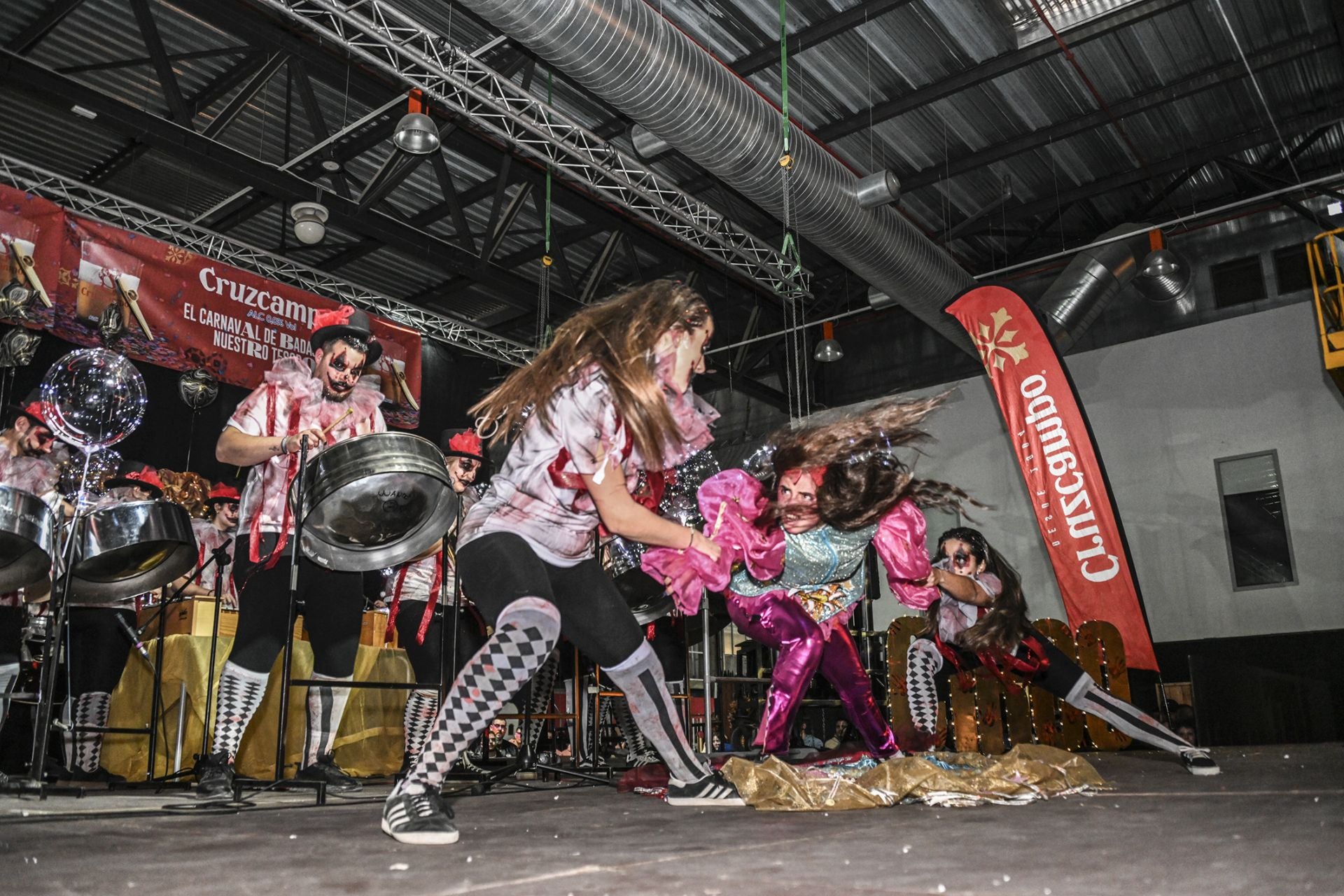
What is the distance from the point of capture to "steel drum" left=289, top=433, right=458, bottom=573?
2.96 metres

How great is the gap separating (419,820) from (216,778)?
1.42 m

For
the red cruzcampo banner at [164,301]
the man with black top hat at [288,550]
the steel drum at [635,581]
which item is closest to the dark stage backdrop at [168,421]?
the red cruzcampo banner at [164,301]

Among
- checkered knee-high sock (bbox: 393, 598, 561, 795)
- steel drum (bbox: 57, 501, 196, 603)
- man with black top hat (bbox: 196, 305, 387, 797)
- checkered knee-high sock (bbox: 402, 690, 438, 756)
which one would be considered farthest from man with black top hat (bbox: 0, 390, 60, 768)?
checkered knee-high sock (bbox: 393, 598, 561, 795)

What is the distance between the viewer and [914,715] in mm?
5438

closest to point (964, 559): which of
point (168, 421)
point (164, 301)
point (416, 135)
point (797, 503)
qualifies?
point (797, 503)

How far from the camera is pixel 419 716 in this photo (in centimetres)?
511

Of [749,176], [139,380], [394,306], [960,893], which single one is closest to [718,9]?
[749,176]

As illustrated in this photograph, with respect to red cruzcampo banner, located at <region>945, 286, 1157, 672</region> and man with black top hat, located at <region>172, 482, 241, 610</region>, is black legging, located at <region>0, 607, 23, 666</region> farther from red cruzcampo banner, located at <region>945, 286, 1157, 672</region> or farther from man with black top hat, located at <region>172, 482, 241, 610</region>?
red cruzcampo banner, located at <region>945, 286, 1157, 672</region>

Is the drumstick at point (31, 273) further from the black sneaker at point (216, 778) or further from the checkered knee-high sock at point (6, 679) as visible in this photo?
the black sneaker at point (216, 778)

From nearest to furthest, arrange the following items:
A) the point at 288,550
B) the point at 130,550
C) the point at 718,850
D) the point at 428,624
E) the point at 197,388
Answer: the point at 718,850, the point at 288,550, the point at 130,550, the point at 428,624, the point at 197,388

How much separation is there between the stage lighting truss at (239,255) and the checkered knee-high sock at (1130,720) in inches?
291

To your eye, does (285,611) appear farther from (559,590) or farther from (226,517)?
(226,517)

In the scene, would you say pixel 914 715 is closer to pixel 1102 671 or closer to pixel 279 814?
pixel 1102 671

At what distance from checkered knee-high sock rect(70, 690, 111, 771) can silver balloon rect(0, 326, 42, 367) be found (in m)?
1.65
